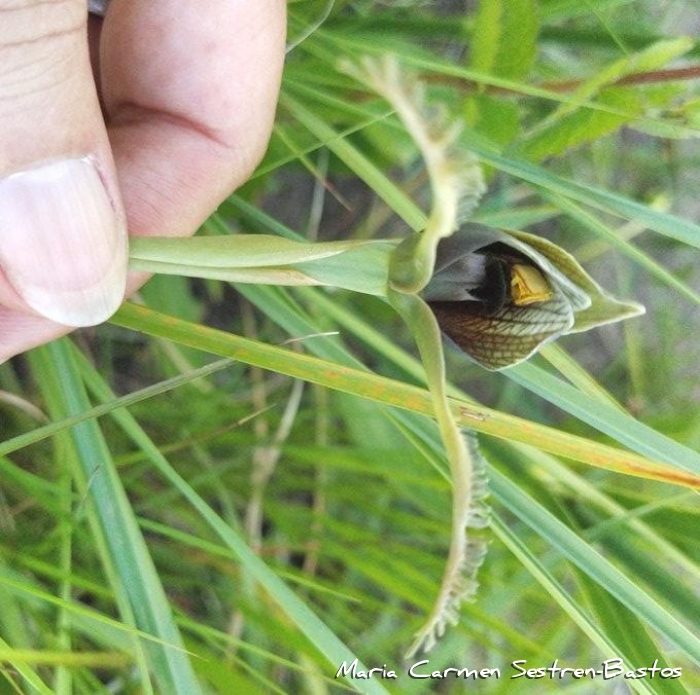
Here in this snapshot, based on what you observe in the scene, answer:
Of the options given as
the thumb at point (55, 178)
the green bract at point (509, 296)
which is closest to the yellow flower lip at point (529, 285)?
the green bract at point (509, 296)

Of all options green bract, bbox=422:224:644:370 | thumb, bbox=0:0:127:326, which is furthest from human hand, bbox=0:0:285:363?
green bract, bbox=422:224:644:370

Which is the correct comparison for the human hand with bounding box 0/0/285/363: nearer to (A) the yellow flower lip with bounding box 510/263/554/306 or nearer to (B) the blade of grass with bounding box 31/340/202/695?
(B) the blade of grass with bounding box 31/340/202/695

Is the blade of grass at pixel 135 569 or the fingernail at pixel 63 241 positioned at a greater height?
the fingernail at pixel 63 241

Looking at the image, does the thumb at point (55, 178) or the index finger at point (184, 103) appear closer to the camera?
the thumb at point (55, 178)

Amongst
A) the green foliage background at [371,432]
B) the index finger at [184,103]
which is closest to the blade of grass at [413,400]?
the green foliage background at [371,432]

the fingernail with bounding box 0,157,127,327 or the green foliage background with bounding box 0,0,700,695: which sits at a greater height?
the fingernail with bounding box 0,157,127,327

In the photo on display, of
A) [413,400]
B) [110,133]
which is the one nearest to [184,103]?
[110,133]

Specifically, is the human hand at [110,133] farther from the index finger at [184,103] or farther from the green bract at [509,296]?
the green bract at [509,296]

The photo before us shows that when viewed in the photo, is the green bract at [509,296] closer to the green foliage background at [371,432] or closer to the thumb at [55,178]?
the green foliage background at [371,432]
